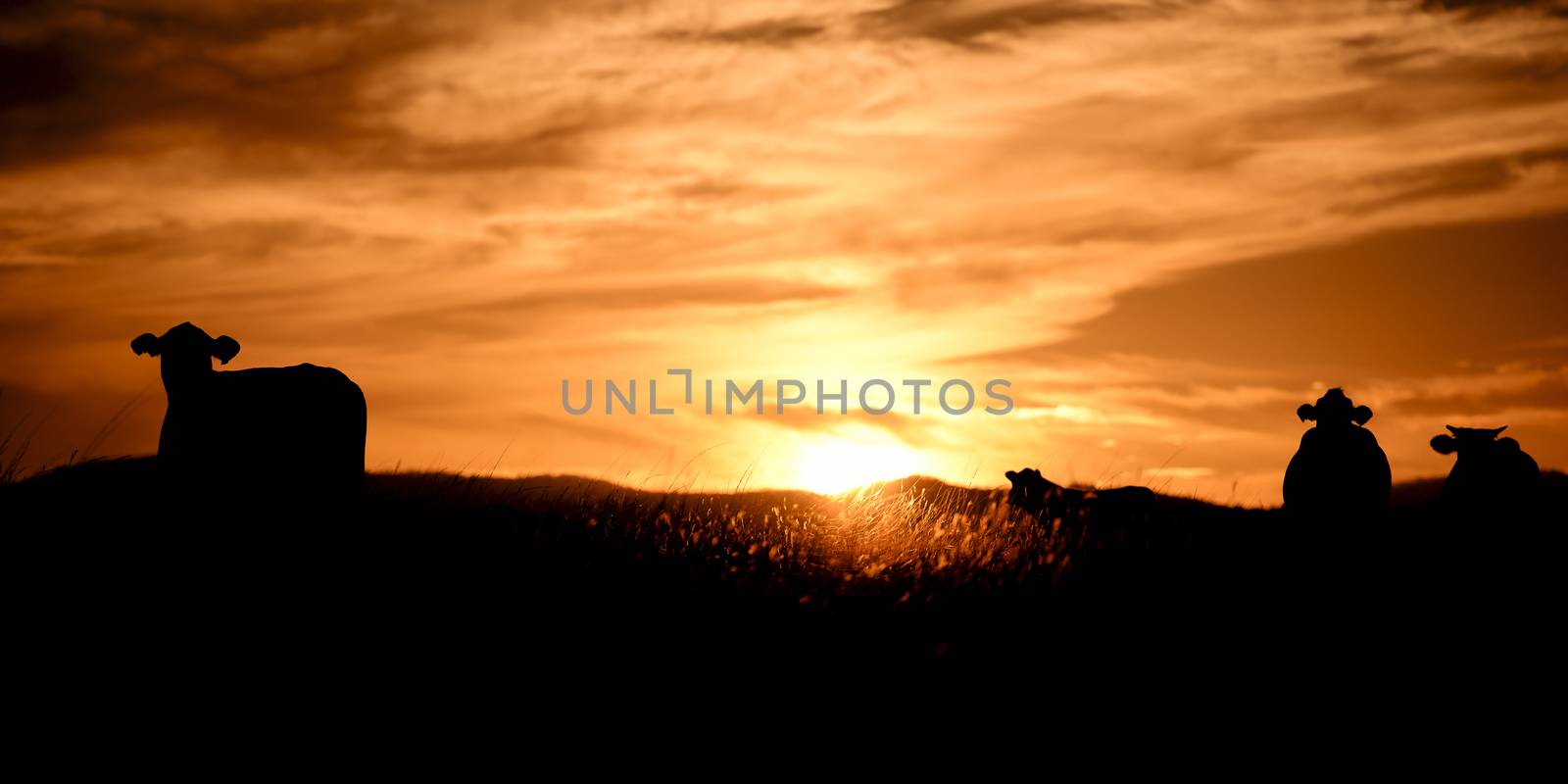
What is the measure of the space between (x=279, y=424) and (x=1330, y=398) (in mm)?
13997

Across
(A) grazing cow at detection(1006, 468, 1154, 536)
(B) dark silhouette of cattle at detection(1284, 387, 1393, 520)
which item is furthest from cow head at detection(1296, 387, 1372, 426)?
(A) grazing cow at detection(1006, 468, 1154, 536)

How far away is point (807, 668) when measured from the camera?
8602 mm

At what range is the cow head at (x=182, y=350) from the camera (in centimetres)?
1277

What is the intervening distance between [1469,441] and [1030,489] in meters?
6.44

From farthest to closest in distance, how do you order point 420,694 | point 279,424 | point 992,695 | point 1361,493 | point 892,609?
point 1361,493 → point 279,424 → point 892,609 → point 992,695 → point 420,694

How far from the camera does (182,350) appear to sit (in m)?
12.9

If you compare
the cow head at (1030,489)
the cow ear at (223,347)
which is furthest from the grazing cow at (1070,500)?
the cow ear at (223,347)

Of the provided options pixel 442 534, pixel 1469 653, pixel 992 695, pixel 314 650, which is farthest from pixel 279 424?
pixel 1469 653

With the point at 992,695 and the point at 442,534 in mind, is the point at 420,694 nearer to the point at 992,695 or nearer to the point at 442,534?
the point at 442,534

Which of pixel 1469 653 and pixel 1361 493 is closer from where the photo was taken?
pixel 1469 653

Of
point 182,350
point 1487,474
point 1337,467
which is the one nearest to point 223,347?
point 182,350

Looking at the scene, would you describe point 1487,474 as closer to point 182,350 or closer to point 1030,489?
point 1030,489

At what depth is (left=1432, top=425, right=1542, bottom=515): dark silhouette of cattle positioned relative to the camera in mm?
16625

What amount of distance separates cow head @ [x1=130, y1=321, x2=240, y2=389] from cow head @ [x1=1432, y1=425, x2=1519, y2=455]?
15.6 m
